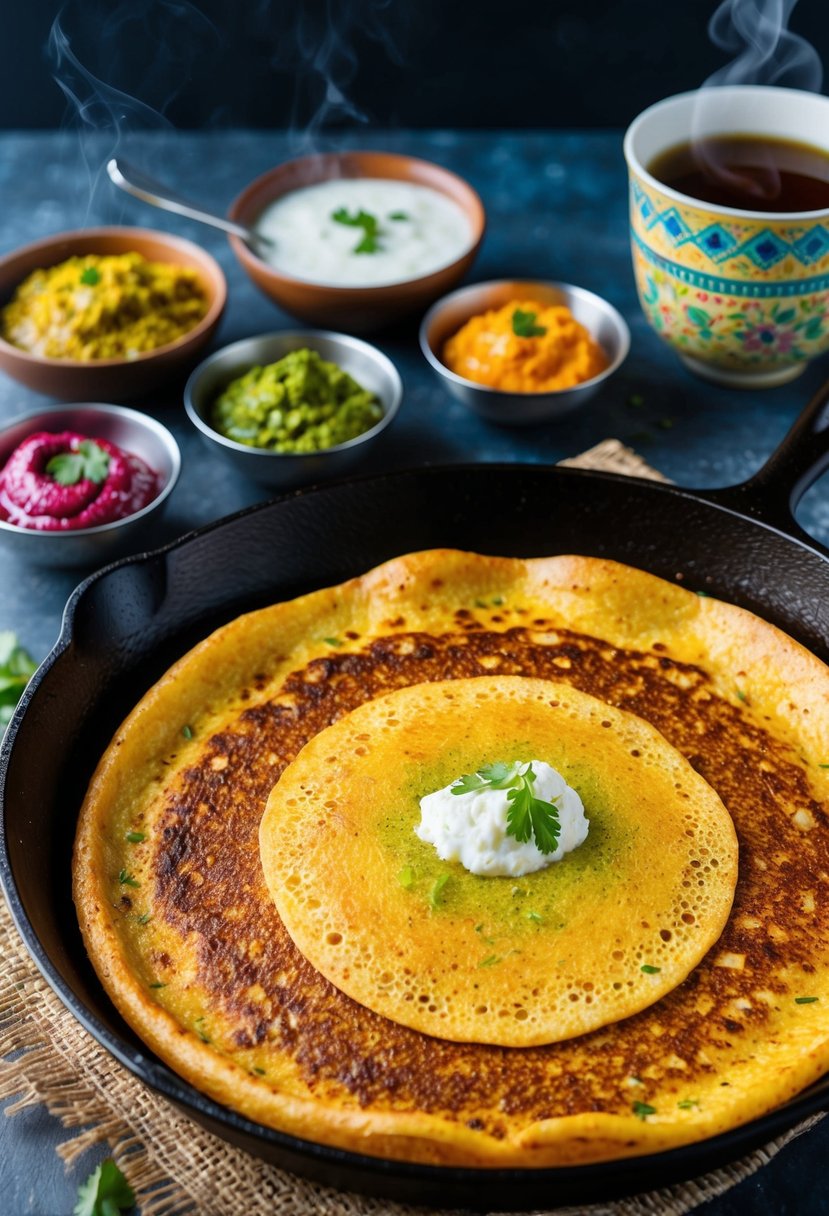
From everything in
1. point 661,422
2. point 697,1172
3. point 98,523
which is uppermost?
point 697,1172

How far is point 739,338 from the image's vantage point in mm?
4934

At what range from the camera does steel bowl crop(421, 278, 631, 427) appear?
4895 mm

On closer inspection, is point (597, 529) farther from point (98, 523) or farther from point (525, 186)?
point (525, 186)

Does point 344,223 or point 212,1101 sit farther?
point 344,223

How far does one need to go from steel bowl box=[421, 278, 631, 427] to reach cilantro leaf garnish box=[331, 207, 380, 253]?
50cm

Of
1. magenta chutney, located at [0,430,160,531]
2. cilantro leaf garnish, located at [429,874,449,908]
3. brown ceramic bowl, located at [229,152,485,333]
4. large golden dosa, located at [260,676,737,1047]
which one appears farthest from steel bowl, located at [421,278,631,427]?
cilantro leaf garnish, located at [429,874,449,908]

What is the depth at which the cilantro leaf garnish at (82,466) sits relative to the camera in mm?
4473

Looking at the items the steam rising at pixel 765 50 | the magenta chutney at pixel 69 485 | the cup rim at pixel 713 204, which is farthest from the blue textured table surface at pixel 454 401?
the steam rising at pixel 765 50

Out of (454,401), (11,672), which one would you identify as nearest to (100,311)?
(454,401)

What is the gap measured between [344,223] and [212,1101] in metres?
4.53


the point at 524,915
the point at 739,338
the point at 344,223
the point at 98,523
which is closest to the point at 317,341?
the point at 344,223

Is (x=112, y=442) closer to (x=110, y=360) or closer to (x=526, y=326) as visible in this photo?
(x=110, y=360)

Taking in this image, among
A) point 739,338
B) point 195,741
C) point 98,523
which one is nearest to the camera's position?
point 195,741

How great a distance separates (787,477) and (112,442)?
2.65 meters
